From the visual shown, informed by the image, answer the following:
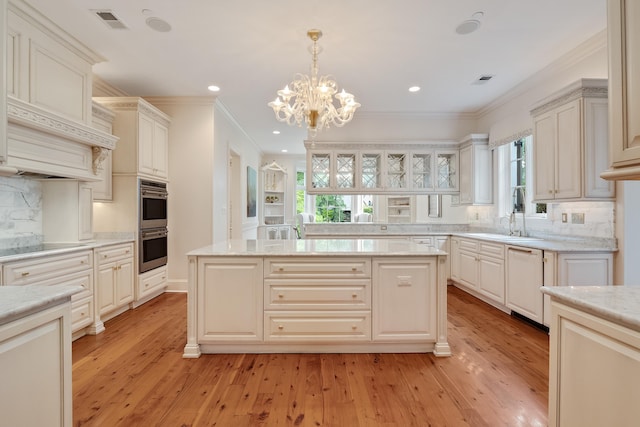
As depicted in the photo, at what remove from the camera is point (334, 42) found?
3016mm

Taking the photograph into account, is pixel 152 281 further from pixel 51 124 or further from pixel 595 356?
pixel 595 356

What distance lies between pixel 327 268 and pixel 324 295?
0.22 meters

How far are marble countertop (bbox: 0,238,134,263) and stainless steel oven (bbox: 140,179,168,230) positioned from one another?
408mm

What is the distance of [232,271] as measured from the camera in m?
2.50

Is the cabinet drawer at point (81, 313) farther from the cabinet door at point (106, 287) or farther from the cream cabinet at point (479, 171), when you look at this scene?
the cream cabinet at point (479, 171)

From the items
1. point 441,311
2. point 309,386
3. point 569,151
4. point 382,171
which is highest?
point 382,171

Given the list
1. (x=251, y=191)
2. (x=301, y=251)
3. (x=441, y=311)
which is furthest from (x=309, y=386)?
(x=251, y=191)

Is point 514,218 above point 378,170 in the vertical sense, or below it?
below

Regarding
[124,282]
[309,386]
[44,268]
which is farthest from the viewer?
[124,282]

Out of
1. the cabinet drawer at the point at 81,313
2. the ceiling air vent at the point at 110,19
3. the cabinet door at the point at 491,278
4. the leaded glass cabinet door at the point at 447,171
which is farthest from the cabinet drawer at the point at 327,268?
the leaded glass cabinet door at the point at 447,171

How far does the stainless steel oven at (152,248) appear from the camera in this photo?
3.81 m

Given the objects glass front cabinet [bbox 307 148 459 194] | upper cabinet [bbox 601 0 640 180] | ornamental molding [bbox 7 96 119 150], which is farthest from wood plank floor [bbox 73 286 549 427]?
glass front cabinet [bbox 307 148 459 194]

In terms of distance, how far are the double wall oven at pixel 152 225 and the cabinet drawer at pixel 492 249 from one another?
4214 mm

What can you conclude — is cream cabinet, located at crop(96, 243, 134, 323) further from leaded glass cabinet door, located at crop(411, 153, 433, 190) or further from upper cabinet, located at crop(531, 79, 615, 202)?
upper cabinet, located at crop(531, 79, 615, 202)
